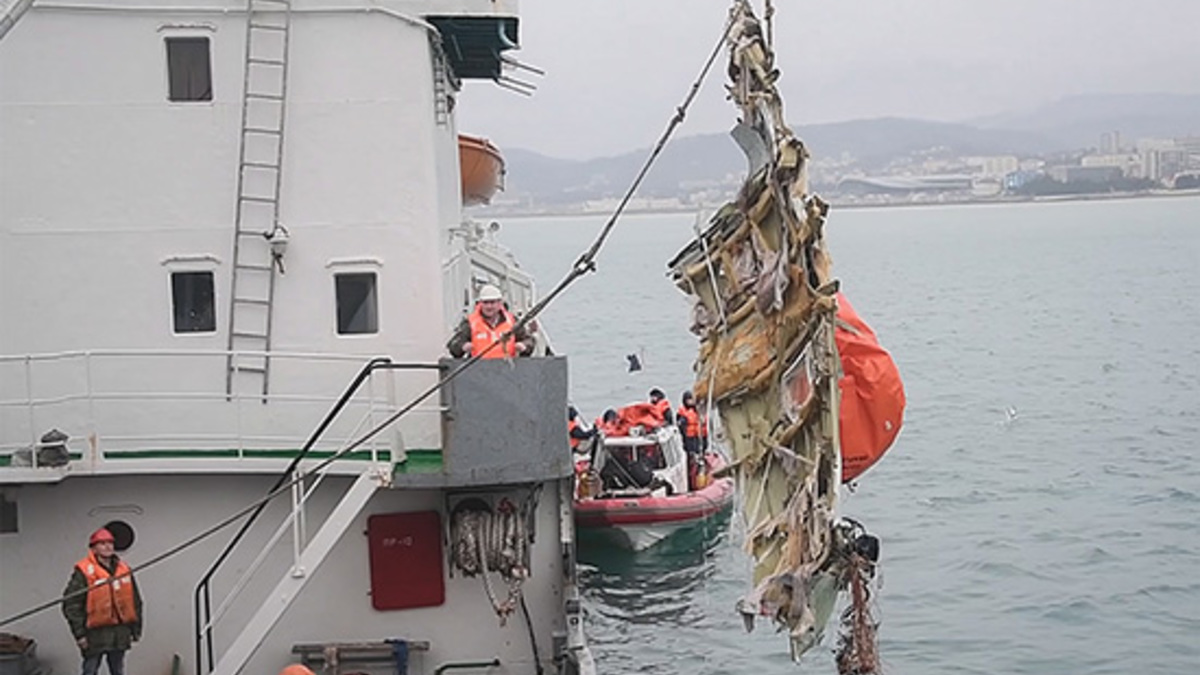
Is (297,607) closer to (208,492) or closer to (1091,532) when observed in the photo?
(208,492)

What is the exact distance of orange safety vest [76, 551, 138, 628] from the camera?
11.0m

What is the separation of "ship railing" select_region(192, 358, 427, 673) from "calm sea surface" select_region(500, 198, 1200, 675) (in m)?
3.02

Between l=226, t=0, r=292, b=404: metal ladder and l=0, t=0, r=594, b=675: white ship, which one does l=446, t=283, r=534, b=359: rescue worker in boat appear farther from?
l=226, t=0, r=292, b=404: metal ladder

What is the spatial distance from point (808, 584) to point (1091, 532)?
75.5ft

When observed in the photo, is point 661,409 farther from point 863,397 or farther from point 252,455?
point 863,397

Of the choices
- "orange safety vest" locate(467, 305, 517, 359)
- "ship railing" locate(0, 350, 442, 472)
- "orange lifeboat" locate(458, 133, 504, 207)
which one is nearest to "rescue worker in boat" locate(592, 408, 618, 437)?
"orange lifeboat" locate(458, 133, 504, 207)

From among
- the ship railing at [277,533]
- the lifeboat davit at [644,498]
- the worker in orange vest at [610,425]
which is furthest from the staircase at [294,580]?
the worker in orange vest at [610,425]

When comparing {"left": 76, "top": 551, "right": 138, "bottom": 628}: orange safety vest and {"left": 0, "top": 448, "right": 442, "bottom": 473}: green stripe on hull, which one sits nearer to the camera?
{"left": 76, "top": 551, "right": 138, "bottom": 628}: orange safety vest

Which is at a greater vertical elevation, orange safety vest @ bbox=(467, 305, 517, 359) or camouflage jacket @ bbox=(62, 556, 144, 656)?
orange safety vest @ bbox=(467, 305, 517, 359)

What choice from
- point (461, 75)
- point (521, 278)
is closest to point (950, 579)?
point (521, 278)

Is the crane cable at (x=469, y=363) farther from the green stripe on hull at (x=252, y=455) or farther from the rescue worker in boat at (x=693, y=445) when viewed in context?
the rescue worker in boat at (x=693, y=445)

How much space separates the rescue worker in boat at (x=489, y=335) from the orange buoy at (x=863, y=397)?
3785mm

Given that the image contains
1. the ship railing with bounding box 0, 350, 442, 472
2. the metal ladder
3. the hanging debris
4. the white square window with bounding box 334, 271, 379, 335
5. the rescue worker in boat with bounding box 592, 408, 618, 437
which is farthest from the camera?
the rescue worker in boat with bounding box 592, 408, 618, 437

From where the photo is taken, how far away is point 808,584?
851 centimetres
